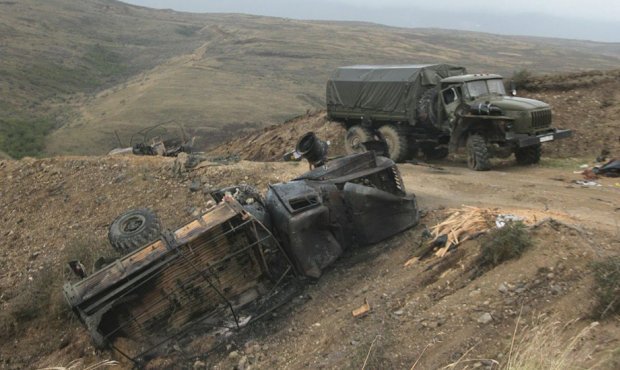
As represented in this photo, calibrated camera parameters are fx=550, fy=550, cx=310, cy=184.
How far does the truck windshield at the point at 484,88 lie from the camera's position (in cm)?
1419

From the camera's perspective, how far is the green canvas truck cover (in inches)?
598

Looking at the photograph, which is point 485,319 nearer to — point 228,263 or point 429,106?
point 228,263

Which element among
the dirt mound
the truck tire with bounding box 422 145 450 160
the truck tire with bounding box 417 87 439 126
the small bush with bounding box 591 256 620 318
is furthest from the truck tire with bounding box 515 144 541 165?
the small bush with bounding box 591 256 620 318

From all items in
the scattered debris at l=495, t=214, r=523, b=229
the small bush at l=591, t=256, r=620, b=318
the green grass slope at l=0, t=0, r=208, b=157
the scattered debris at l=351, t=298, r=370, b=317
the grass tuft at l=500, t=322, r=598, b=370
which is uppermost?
the green grass slope at l=0, t=0, r=208, b=157

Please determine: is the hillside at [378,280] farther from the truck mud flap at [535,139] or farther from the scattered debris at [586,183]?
the truck mud flap at [535,139]

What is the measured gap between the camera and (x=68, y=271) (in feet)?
33.5

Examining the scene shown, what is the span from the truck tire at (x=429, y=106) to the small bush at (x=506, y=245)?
8.14 metres

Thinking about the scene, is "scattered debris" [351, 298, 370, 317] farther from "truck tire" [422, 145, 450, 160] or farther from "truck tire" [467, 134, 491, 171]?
"truck tire" [422, 145, 450, 160]

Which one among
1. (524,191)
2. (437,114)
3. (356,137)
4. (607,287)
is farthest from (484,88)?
(607,287)

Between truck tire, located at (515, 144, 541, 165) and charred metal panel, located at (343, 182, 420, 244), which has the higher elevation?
charred metal panel, located at (343, 182, 420, 244)

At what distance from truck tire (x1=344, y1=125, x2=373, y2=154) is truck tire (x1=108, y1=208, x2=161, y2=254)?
856 centimetres

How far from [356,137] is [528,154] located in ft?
16.7

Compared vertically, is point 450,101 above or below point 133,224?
above

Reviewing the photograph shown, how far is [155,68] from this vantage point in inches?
2832
